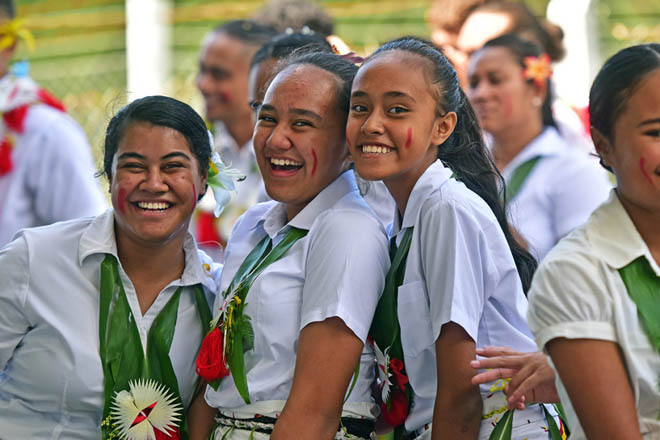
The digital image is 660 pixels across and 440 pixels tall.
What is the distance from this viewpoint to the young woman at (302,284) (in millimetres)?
2471

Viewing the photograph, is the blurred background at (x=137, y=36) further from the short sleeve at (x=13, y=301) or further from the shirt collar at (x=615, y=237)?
the shirt collar at (x=615, y=237)

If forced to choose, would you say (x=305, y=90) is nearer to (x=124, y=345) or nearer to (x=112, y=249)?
(x=112, y=249)

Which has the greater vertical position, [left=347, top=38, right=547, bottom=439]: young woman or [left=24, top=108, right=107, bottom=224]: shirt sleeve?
[left=24, top=108, right=107, bottom=224]: shirt sleeve

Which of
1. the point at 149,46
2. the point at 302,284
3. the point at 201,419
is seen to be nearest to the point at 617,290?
the point at 302,284

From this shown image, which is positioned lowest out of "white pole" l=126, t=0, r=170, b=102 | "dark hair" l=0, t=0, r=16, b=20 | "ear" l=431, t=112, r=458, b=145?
"ear" l=431, t=112, r=458, b=145

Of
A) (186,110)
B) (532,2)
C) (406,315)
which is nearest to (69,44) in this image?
(532,2)

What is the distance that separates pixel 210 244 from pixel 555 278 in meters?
3.52

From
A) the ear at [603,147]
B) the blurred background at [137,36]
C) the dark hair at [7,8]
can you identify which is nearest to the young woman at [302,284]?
the ear at [603,147]

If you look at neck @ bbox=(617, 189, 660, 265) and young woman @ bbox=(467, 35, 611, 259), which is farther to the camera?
young woman @ bbox=(467, 35, 611, 259)

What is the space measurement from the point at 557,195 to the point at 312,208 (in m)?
2.08

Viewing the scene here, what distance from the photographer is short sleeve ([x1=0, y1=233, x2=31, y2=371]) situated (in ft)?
9.35

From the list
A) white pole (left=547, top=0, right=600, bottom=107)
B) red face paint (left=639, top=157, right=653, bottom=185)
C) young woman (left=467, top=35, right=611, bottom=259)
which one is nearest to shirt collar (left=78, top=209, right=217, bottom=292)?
red face paint (left=639, top=157, right=653, bottom=185)

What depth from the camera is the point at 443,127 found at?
2717 millimetres

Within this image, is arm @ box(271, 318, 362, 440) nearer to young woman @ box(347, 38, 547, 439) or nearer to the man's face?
young woman @ box(347, 38, 547, 439)
